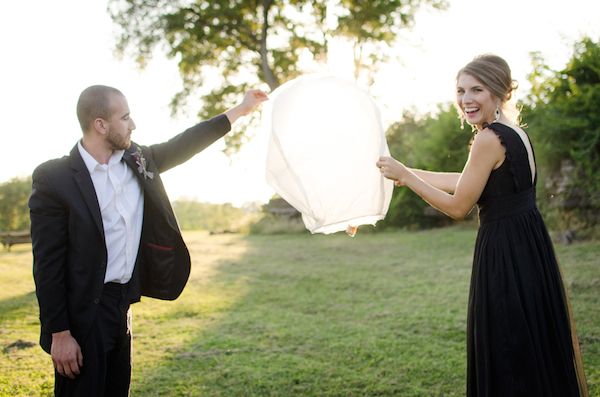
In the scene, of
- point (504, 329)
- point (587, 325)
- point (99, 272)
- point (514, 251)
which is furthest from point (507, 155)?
point (587, 325)

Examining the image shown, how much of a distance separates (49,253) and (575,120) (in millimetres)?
9774

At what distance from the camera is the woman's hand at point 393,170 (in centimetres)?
282

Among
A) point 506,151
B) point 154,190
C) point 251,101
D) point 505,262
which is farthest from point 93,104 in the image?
point 505,262

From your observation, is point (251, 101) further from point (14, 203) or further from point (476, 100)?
point (14, 203)

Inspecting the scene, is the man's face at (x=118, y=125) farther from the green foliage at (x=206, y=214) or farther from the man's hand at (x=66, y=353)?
the green foliage at (x=206, y=214)

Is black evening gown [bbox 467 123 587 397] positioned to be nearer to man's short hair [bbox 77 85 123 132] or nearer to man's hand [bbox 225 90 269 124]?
man's hand [bbox 225 90 269 124]

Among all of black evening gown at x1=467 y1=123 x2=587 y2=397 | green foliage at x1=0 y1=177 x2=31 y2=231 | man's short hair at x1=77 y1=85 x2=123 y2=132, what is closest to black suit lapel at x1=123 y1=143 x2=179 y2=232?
man's short hair at x1=77 y1=85 x2=123 y2=132

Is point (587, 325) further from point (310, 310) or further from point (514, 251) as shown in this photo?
point (514, 251)

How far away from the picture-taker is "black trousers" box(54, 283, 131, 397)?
268 centimetres

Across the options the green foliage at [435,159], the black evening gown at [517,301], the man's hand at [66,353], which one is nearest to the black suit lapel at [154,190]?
the man's hand at [66,353]

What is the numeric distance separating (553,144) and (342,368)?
8013mm

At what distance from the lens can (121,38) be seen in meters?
20.2

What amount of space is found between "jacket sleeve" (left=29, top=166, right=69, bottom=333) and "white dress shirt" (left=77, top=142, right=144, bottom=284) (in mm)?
201

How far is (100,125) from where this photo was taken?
2.84 meters
